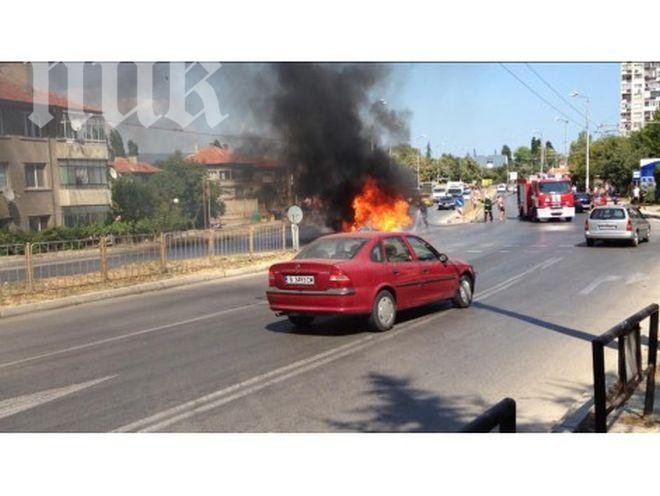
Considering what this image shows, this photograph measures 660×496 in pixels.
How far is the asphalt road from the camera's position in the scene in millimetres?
5645

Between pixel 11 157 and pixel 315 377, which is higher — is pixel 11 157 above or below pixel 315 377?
above

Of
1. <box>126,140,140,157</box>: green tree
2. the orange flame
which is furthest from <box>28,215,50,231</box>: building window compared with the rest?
the orange flame

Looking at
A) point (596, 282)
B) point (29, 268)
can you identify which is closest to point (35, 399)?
point (29, 268)

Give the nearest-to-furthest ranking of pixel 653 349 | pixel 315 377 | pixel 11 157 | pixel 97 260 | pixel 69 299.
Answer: pixel 653 349 < pixel 315 377 < pixel 69 299 < pixel 97 260 < pixel 11 157

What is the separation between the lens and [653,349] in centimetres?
572

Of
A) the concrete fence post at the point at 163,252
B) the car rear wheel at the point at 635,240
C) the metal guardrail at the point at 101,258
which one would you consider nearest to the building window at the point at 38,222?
the metal guardrail at the point at 101,258

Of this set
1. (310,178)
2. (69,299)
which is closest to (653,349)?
(69,299)

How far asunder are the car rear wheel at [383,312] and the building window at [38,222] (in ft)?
103

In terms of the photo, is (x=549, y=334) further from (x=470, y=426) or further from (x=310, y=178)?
(x=310, y=178)

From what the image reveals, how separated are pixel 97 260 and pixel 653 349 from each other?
12869 mm

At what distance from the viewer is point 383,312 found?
29.2 ft

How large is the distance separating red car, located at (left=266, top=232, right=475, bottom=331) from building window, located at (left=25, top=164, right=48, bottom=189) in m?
32.1

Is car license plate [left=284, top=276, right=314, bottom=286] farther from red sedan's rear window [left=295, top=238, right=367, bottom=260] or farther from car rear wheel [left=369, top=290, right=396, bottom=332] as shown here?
car rear wheel [left=369, top=290, right=396, bottom=332]

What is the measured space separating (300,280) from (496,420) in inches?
216
